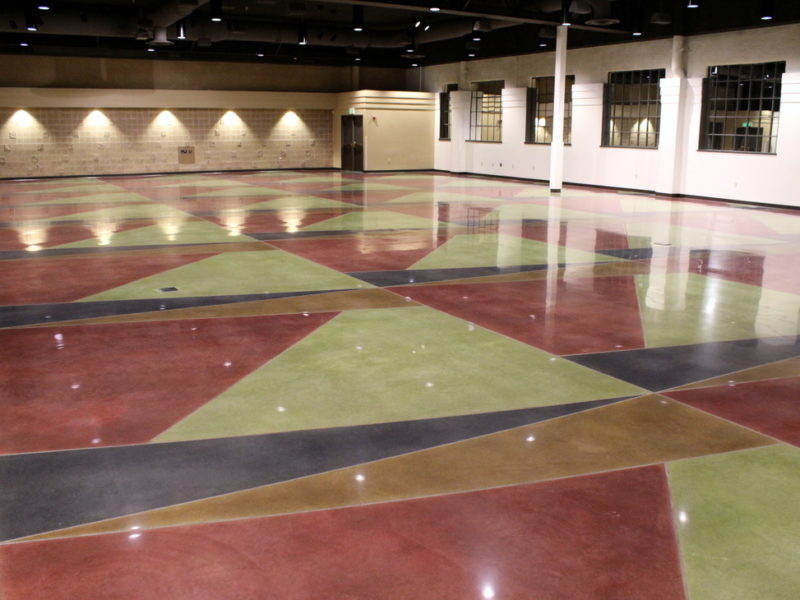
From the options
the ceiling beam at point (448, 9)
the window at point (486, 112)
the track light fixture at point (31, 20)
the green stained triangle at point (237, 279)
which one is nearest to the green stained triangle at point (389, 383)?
the green stained triangle at point (237, 279)

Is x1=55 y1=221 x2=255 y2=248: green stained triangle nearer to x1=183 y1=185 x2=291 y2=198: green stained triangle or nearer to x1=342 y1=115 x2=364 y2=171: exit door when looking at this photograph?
x1=183 y1=185 x2=291 y2=198: green stained triangle

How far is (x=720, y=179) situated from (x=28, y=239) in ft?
48.2

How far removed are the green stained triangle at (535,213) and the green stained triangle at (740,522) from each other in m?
10.7

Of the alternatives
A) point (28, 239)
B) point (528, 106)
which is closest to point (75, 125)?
point (528, 106)

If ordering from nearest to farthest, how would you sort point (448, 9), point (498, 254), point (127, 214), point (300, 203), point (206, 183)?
point (498, 254) → point (127, 214) → point (448, 9) → point (300, 203) → point (206, 183)

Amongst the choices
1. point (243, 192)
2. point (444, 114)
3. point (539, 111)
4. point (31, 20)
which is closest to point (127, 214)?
point (243, 192)

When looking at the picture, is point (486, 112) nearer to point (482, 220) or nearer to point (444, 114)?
point (444, 114)

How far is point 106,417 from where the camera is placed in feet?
15.1

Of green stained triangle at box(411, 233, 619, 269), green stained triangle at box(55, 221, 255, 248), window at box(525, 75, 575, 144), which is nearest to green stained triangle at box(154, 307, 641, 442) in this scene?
green stained triangle at box(411, 233, 619, 269)

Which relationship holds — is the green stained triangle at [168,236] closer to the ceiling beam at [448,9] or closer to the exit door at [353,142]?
the ceiling beam at [448,9]

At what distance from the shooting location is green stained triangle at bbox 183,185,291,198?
763 inches

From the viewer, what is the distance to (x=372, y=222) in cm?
1391

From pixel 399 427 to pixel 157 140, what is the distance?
85.5 ft

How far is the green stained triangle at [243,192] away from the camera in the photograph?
19391 mm
